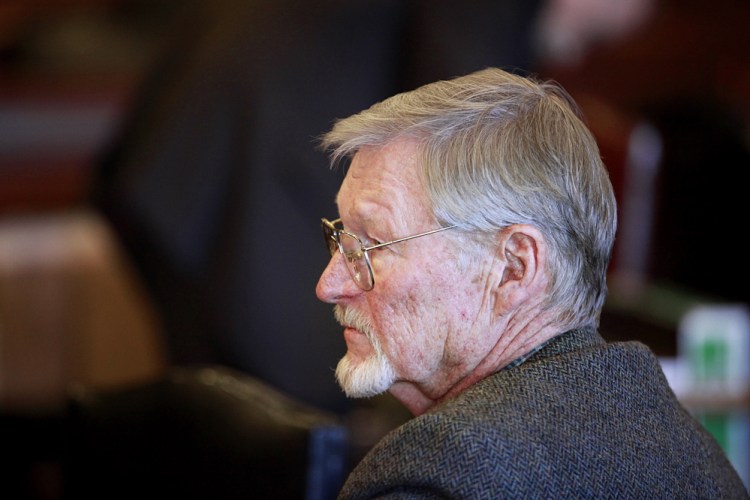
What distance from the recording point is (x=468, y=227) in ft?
3.80

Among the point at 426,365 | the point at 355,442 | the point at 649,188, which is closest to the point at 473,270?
the point at 426,365

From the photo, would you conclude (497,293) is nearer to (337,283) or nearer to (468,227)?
(468,227)

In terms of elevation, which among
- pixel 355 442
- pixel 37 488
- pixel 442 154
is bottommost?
pixel 37 488

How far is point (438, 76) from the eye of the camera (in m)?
2.50

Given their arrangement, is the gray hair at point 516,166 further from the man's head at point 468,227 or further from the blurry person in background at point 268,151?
the blurry person in background at point 268,151

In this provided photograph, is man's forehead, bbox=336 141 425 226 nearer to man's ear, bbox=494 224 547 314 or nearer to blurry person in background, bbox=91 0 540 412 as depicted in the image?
man's ear, bbox=494 224 547 314

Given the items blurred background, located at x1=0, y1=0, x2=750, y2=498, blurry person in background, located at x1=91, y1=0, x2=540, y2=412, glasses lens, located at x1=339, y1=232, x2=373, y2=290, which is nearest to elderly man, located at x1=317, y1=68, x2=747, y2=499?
glasses lens, located at x1=339, y1=232, x2=373, y2=290

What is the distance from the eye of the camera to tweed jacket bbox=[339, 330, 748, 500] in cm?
101

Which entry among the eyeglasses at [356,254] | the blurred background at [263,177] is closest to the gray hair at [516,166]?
the eyeglasses at [356,254]

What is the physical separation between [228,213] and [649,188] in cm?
208

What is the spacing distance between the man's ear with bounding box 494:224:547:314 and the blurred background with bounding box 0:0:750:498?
955 millimetres

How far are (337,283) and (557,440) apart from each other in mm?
345

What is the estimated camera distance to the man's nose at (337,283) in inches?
50.2

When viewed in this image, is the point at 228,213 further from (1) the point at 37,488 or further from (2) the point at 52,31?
(2) the point at 52,31
